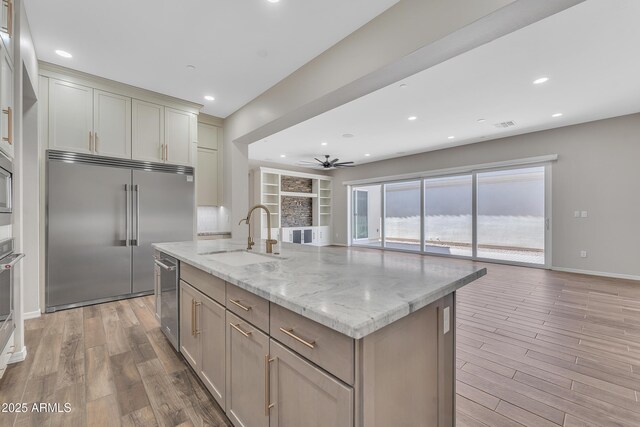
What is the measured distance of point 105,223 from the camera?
3441 mm

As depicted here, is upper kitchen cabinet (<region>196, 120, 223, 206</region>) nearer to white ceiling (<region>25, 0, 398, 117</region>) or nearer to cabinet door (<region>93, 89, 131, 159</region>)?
cabinet door (<region>93, 89, 131, 159</region>)

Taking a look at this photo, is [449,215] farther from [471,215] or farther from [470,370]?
[470,370]

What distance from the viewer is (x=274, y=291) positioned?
1.09m

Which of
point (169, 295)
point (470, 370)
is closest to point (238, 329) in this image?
point (169, 295)

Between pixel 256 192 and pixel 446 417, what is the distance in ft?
24.5

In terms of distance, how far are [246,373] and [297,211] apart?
26.6 ft

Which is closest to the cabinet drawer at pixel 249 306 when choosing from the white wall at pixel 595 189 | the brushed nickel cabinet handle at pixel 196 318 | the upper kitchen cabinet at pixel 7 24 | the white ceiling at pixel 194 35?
the brushed nickel cabinet handle at pixel 196 318

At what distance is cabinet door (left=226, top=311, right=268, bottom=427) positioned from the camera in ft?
3.91

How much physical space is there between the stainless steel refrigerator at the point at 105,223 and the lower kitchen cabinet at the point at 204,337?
2.08m

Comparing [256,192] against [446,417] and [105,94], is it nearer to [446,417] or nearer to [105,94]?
[105,94]

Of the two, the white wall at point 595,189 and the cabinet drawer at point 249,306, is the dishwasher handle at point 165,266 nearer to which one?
the cabinet drawer at point 249,306

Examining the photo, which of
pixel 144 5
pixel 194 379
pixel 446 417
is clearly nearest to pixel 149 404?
pixel 194 379

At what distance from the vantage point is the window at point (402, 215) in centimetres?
793

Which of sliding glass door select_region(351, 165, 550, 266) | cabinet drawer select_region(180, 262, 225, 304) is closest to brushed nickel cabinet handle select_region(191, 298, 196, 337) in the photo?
cabinet drawer select_region(180, 262, 225, 304)
